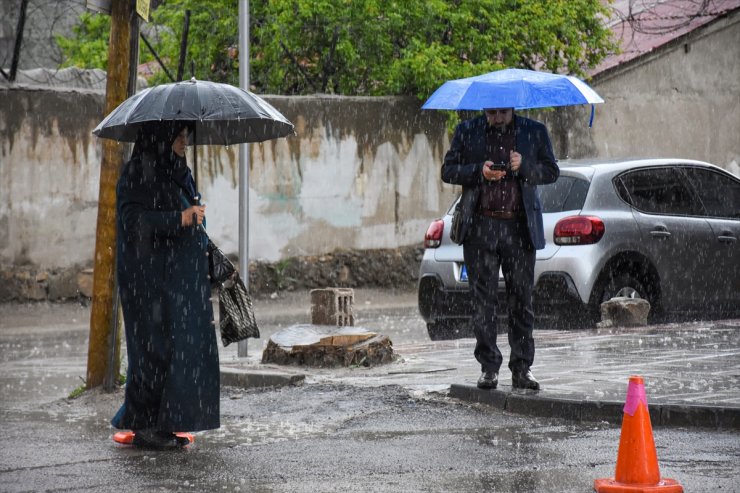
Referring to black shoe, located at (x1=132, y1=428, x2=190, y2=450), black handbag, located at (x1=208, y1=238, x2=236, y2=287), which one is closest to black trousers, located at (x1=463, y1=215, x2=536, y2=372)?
black handbag, located at (x1=208, y1=238, x2=236, y2=287)

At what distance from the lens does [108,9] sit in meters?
9.02

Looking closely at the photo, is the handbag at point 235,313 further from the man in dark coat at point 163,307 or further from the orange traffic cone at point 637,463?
the orange traffic cone at point 637,463

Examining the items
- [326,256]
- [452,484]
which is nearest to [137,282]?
[452,484]

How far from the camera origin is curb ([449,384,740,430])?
6945mm

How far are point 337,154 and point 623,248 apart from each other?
8.08 meters

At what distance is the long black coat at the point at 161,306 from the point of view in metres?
6.75

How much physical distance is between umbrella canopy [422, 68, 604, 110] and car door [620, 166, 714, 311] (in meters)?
3.13

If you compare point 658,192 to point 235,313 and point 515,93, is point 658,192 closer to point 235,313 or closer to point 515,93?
point 515,93

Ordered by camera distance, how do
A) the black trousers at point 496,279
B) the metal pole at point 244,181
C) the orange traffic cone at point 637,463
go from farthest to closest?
1. the metal pole at point 244,181
2. the black trousers at point 496,279
3. the orange traffic cone at point 637,463

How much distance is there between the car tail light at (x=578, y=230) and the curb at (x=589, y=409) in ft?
9.59

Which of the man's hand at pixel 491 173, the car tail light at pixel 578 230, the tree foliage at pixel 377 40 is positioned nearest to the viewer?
the man's hand at pixel 491 173

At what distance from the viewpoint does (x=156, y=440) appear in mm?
6746

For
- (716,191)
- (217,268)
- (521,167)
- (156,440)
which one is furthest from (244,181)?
(716,191)

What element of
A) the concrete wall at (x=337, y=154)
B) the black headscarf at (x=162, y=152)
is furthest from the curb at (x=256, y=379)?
the concrete wall at (x=337, y=154)
